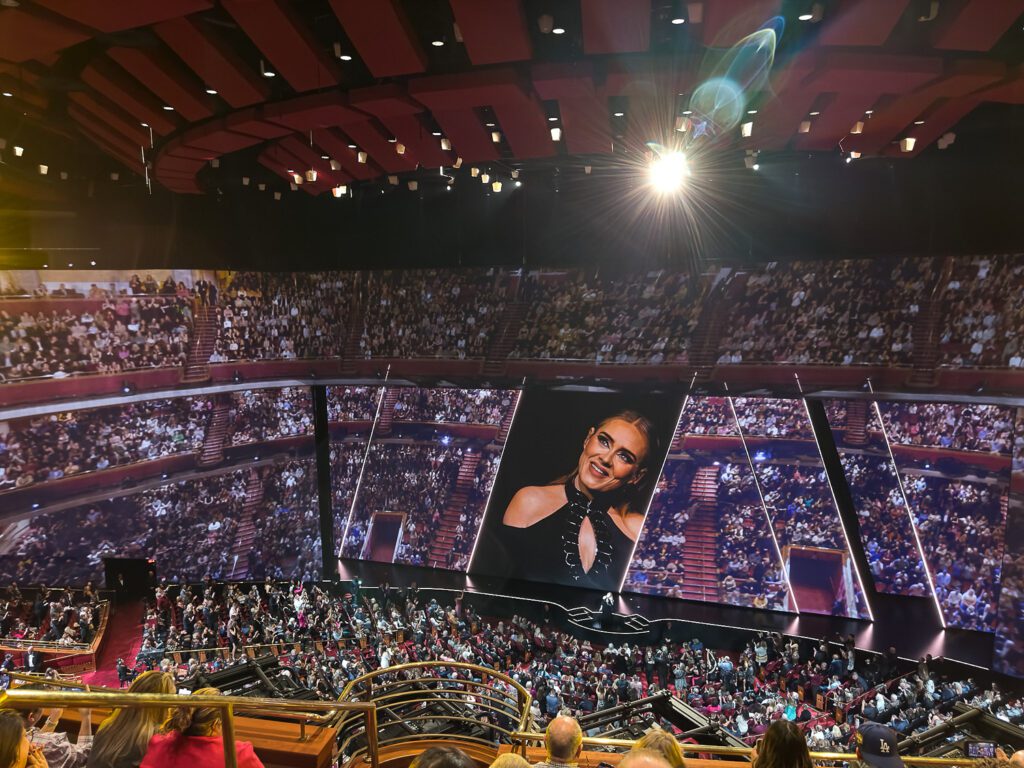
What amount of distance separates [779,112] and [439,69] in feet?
11.3

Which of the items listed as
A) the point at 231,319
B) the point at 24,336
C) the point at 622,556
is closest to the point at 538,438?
the point at 622,556

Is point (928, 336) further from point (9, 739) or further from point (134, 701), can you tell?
point (9, 739)

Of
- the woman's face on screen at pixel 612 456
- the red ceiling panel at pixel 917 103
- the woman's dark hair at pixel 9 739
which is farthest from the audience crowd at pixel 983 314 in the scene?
the woman's dark hair at pixel 9 739

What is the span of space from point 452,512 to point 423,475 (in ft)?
3.30

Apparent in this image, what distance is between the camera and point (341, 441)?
1528cm

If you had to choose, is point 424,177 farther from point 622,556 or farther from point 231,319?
point 622,556

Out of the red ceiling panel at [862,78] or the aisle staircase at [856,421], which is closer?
the red ceiling panel at [862,78]

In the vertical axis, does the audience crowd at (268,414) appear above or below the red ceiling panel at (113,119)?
below

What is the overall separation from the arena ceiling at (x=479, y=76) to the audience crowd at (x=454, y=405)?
5.99 m

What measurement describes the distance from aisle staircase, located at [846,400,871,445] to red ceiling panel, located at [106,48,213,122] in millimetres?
10504

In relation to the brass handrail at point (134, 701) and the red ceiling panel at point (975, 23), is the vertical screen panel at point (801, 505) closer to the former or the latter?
the red ceiling panel at point (975, 23)

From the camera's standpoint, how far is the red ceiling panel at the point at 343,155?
8508 millimetres

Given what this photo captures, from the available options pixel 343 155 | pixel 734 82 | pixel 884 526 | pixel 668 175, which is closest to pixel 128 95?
pixel 343 155

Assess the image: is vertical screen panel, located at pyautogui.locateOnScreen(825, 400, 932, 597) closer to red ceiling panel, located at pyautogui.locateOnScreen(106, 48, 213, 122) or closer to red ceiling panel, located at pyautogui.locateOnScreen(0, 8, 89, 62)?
red ceiling panel, located at pyautogui.locateOnScreen(106, 48, 213, 122)
